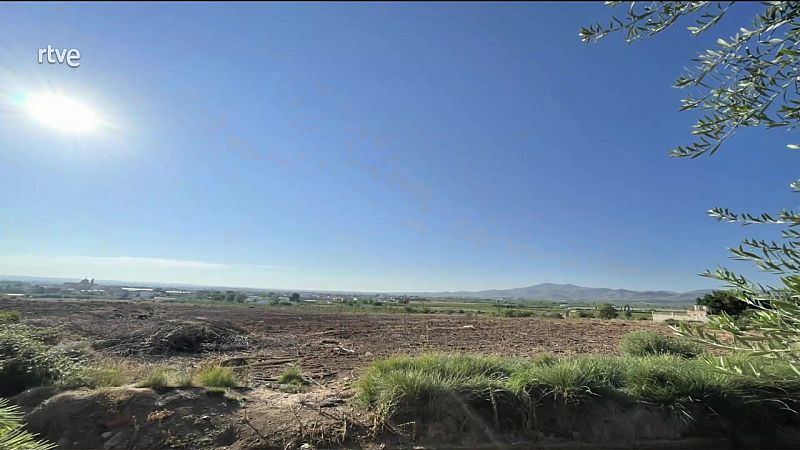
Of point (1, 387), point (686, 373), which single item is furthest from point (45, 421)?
point (686, 373)

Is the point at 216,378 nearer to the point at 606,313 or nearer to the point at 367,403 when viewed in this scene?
the point at 367,403

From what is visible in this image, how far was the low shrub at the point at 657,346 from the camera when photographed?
32.4 ft

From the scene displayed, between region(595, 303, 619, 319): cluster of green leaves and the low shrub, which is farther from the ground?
the low shrub

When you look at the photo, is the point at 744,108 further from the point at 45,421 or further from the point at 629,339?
the point at 629,339

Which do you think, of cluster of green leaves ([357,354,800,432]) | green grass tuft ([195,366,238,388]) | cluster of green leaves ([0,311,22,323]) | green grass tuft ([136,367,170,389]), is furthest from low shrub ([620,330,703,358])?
cluster of green leaves ([0,311,22,323])

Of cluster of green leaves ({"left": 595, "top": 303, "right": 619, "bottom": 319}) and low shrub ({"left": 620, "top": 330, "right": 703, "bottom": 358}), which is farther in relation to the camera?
cluster of green leaves ({"left": 595, "top": 303, "right": 619, "bottom": 319})

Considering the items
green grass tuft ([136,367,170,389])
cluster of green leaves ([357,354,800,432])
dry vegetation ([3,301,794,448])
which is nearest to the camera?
dry vegetation ([3,301,794,448])

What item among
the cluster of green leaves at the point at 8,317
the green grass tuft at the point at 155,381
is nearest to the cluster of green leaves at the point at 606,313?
the green grass tuft at the point at 155,381

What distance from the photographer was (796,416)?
6027 mm

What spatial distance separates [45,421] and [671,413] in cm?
928

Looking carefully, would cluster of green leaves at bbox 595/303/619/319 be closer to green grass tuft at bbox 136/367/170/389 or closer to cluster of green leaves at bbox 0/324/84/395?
green grass tuft at bbox 136/367/170/389

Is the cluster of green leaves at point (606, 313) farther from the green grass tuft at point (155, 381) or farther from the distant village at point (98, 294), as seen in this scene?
the distant village at point (98, 294)

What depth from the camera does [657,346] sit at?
34.3 feet

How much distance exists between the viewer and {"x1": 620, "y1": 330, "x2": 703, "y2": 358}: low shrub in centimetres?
988
